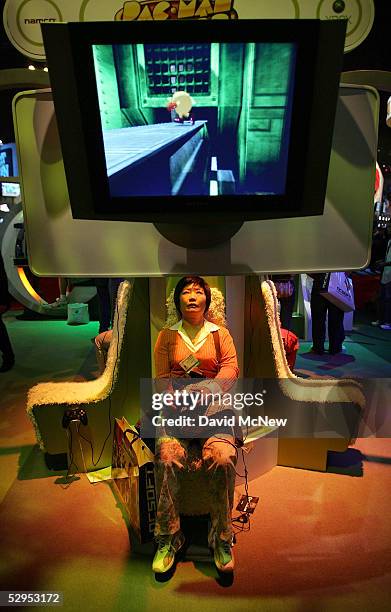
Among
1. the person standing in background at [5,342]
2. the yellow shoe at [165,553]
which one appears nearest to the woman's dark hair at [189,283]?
the yellow shoe at [165,553]

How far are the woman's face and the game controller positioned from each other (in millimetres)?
991

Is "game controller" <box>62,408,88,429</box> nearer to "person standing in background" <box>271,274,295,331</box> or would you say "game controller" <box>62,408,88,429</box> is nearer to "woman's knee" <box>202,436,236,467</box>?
"woman's knee" <box>202,436,236,467</box>

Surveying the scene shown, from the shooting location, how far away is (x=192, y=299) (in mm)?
2217

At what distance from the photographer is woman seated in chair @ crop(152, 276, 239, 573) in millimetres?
2049

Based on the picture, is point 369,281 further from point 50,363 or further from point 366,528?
point 366,528

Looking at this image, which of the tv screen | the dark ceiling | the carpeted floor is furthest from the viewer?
the tv screen

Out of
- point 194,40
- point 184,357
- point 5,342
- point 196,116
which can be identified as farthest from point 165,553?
point 5,342

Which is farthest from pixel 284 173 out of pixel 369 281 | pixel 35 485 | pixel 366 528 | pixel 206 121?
pixel 369 281

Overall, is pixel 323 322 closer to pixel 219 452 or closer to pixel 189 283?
pixel 189 283

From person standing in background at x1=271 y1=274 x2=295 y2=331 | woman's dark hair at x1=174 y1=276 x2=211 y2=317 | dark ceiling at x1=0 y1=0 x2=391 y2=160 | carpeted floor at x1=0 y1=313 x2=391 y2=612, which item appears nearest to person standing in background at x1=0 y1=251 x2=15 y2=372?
carpeted floor at x1=0 y1=313 x2=391 y2=612

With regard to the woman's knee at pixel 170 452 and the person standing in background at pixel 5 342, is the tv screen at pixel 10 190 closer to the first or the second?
the person standing in background at pixel 5 342

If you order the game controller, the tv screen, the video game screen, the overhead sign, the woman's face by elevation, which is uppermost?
the overhead sign

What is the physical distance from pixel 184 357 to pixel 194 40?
4.60 feet

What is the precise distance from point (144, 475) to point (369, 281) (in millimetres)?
6610
